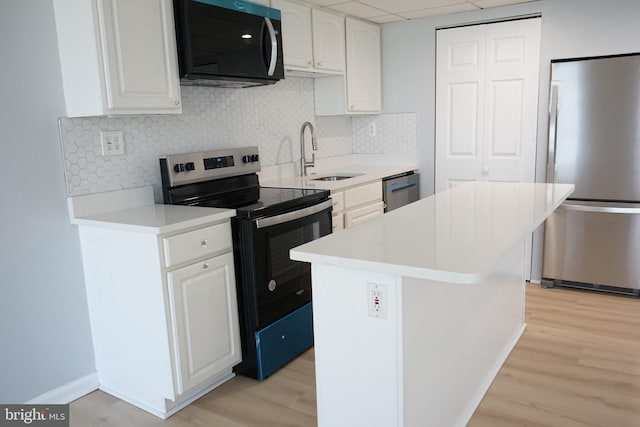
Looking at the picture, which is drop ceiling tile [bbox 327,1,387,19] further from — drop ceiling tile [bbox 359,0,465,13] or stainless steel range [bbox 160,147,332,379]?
stainless steel range [bbox 160,147,332,379]

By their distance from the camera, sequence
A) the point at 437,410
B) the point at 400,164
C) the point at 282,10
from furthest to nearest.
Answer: the point at 400,164 < the point at 282,10 < the point at 437,410

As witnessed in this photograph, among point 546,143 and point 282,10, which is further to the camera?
point 546,143

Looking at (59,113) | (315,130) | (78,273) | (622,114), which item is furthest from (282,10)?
(622,114)

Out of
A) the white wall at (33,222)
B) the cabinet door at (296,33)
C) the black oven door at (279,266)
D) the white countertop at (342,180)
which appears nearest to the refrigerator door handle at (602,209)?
the white countertop at (342,180)

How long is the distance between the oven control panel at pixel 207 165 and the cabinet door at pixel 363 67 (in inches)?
46.6

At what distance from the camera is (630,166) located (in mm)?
3461

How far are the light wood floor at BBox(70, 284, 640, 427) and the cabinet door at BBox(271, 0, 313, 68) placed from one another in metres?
1.94

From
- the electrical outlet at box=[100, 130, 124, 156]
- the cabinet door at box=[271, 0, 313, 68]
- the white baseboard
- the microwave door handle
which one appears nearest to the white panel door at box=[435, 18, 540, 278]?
the cabinet door at box=[271, 0, 313, 68]

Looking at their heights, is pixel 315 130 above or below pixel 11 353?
above

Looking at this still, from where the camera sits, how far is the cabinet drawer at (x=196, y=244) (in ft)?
7.36

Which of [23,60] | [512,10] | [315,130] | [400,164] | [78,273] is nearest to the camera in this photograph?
[23,60]

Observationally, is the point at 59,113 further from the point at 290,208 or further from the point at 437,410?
the point at 437,410

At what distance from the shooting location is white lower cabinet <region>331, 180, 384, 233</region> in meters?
3.48

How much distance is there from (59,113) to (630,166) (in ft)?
11.5
